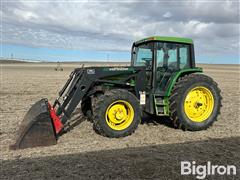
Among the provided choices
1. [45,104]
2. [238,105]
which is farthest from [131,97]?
[238,105]

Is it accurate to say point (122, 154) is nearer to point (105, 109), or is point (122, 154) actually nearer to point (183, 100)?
point (105, 109)

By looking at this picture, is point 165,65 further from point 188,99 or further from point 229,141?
point 229,141

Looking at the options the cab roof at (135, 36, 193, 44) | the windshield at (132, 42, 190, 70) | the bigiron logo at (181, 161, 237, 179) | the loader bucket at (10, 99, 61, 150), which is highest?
the cab roof at (135, 36, 193, 44)

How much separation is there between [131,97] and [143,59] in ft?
5.36

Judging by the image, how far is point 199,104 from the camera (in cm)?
723

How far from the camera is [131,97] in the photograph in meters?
6.48

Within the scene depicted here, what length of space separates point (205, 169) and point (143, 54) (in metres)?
3.92

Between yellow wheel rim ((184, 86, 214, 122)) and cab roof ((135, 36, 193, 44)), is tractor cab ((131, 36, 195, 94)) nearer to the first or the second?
cab roof ((135, 36, 193, 44))

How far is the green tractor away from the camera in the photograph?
249 inches

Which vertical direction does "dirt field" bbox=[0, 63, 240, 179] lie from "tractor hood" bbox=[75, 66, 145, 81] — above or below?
below

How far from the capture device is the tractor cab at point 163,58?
7.17 metres

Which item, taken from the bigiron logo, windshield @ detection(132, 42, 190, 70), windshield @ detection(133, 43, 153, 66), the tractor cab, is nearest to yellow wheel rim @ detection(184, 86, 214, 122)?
the tractor cab

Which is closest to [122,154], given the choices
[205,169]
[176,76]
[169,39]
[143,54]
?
[205,169]

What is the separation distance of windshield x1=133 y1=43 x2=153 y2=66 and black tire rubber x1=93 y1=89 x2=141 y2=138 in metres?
1.42
